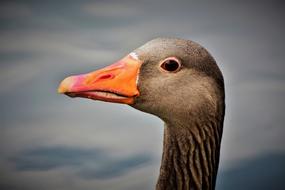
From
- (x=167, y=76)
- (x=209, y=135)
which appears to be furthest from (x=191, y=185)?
(x=167, y=76)

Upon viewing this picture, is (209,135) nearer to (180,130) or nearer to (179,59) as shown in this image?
(180,130)

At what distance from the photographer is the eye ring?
9.50ft

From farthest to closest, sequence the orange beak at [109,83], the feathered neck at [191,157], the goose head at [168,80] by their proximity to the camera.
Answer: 1. the feathered neck at [191,157]
2. the goose head at [168,80]
3. the orange beak at [109,83]

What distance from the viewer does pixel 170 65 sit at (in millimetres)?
2912

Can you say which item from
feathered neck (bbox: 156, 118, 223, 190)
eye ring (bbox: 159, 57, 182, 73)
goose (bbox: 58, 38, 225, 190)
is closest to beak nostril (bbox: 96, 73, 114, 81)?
goose (bbox: 58, 38, 225, 190)

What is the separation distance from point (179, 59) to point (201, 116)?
1.62 ft

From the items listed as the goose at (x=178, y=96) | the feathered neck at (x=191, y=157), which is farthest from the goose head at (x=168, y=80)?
the feathered neck at (x=191, y=157)

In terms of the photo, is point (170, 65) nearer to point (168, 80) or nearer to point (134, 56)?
point (168, 80)

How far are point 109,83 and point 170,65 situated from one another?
50 centimetres

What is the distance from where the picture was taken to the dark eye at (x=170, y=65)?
2.90 m

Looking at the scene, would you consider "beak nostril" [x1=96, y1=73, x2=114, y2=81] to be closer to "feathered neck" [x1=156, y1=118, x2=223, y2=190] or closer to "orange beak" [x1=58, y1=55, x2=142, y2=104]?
"orange beak" [x1=58, y1=55, x2=142, y2=104]

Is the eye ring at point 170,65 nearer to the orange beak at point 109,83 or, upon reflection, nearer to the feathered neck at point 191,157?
the orange beak at point 109,83

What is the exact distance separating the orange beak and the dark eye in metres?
0.19

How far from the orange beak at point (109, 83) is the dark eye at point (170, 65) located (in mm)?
191
